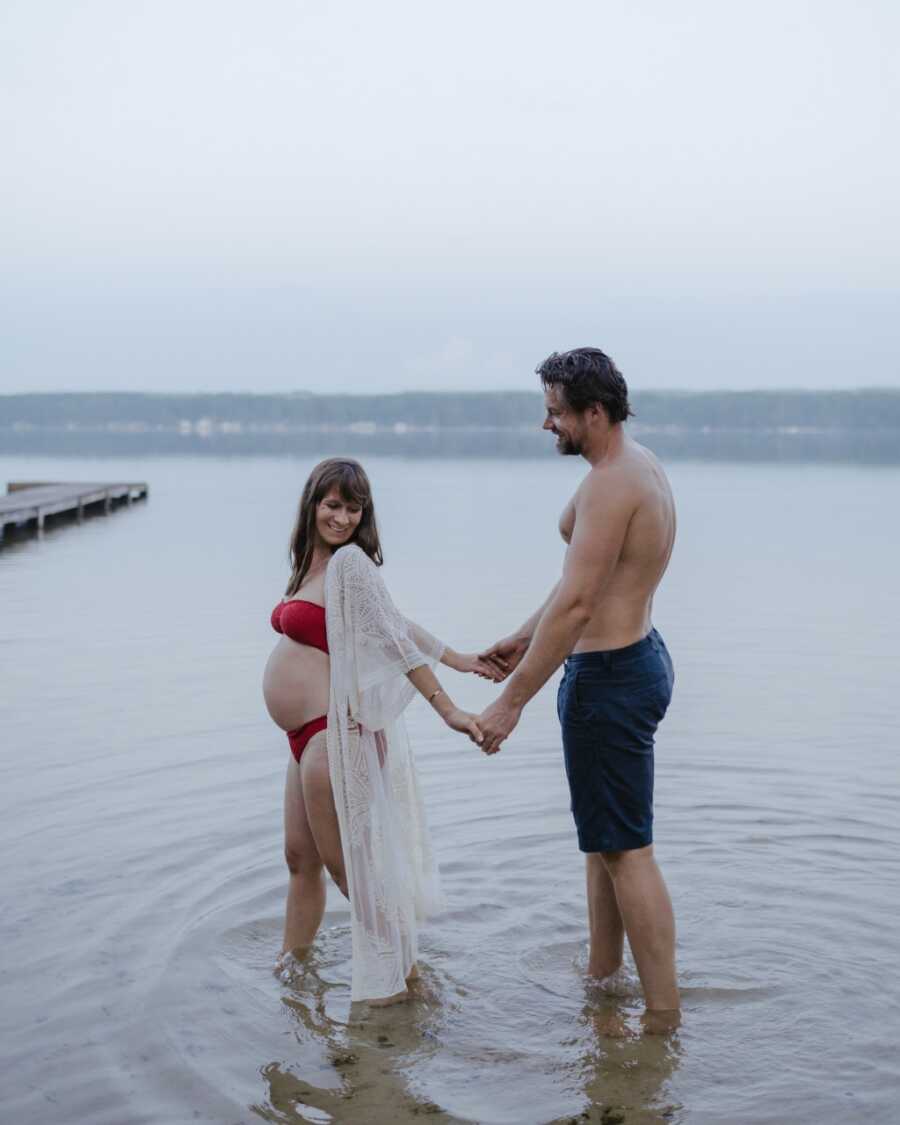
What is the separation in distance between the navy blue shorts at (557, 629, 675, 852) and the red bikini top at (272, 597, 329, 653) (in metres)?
0.87

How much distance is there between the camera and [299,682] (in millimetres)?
4895

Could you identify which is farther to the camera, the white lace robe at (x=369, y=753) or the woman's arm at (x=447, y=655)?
the woman's arm at (x=447, y=655)

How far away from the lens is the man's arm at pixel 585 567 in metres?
4.45

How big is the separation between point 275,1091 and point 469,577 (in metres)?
15.4

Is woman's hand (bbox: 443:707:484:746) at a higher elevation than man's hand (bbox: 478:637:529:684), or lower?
lower

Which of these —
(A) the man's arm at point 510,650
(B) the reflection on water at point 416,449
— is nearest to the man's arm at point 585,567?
(A) the man's arm at point 510,650

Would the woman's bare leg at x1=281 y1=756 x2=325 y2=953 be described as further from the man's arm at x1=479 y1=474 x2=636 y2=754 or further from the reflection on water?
the reflection on water

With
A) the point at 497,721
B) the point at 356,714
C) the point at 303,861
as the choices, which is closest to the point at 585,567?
the point at 497,721

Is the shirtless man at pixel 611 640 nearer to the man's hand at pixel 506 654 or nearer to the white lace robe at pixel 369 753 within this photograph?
the white lace robe at pixel 369 753

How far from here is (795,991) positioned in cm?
509

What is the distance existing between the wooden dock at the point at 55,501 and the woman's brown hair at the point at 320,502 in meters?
21.4

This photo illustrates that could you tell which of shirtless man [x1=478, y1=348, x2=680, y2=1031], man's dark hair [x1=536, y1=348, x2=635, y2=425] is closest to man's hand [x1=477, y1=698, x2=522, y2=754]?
shirtless man [x1=478, y1=348, x2=680, y2=1031]

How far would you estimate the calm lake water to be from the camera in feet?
14.3

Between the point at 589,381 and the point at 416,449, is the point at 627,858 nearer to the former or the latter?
the point at 589,381
